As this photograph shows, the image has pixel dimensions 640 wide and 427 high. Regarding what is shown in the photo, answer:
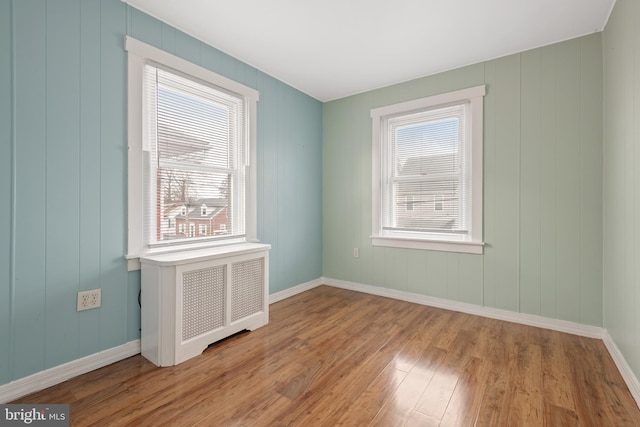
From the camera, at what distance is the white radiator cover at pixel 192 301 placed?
201 cm

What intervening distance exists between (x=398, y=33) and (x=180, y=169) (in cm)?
216

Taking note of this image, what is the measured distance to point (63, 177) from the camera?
1.83 meters

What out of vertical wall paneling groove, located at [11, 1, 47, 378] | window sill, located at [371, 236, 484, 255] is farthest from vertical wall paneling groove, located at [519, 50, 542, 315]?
vertical wall paneling groove, located at [11, 1, 47, 378]

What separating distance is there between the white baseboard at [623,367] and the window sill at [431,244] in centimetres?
109

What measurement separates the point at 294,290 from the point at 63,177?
2.49 m

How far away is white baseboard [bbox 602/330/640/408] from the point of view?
65.9 inches

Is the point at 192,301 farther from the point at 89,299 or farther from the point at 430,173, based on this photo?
the point at 430,173

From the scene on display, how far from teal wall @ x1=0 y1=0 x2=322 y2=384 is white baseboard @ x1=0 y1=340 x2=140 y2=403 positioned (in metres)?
0.04

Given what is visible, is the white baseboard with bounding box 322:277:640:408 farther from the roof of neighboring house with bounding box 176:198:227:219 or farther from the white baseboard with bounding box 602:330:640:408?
the roof of neighboring house with bounding box 176:198:227:219

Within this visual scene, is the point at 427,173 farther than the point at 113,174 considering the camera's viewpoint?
Yes

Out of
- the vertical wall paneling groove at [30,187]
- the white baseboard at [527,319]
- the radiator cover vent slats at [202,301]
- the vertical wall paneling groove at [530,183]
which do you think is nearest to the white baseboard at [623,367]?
the white baseboard at [527,319]

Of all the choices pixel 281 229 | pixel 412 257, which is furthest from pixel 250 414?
pixel 412 257

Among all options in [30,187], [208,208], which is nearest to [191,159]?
[208,208]

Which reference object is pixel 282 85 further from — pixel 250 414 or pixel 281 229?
pixel 250 414
